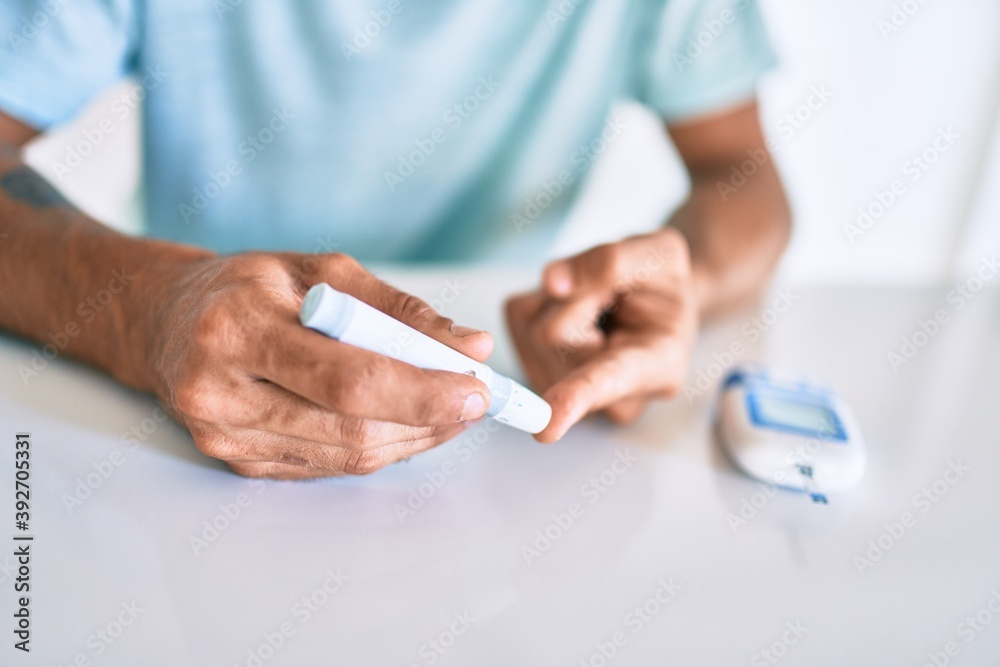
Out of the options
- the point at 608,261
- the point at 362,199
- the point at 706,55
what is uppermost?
the point at 706,55

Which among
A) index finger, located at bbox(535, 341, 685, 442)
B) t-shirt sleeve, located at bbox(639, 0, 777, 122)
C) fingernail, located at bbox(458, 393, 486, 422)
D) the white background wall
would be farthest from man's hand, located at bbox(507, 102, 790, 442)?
the white background wall

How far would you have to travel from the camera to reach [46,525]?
49cm

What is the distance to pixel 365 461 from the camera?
1.74 ft

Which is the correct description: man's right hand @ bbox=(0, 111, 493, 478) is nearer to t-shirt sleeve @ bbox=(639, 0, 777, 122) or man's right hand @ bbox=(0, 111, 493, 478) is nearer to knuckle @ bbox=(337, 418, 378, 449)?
knuckle @ bbox=(337, 418, 378, 449)

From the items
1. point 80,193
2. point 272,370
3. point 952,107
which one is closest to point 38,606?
point 272,370

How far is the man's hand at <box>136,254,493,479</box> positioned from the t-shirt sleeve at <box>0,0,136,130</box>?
1.64ft

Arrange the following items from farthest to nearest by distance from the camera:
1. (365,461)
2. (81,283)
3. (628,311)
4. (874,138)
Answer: (874,138)
(628,311)
(81,283)
(365,461)

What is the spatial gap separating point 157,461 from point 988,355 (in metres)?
0.95

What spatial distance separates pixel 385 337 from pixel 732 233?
69 cm

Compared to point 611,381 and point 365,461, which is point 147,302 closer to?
point 365,461

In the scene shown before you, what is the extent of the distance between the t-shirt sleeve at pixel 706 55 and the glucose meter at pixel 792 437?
1.90ft

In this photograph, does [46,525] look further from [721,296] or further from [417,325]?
[721,296]

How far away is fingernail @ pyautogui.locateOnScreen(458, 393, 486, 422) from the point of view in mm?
455

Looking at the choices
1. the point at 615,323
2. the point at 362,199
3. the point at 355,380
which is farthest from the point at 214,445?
the point at 362,199
